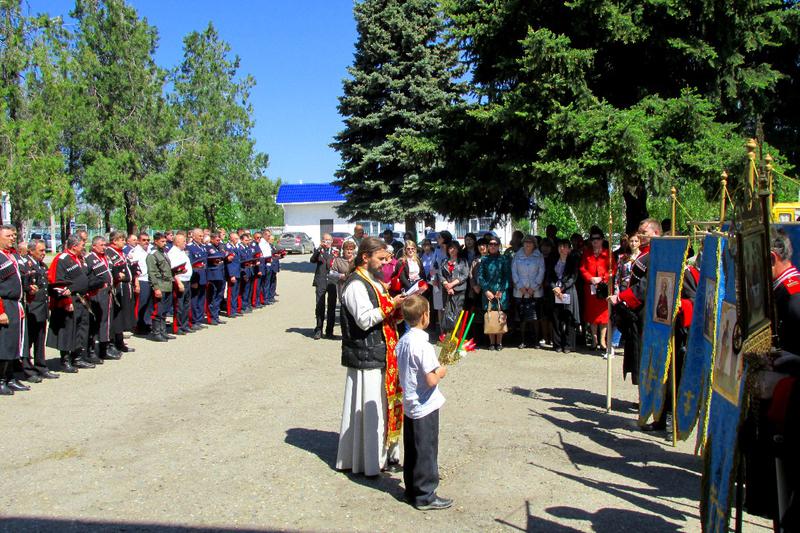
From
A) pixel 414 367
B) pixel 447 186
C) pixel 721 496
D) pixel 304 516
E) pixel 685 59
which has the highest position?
pixel 685 59

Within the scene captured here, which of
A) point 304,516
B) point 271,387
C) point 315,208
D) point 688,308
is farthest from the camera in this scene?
point 315,208

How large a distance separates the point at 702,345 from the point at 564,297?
6057 millimetres

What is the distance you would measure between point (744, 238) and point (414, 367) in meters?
2.46

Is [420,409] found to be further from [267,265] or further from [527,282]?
[267,265]

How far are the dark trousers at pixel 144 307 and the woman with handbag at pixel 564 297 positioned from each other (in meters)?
7.59

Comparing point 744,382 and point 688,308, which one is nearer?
point 744,382

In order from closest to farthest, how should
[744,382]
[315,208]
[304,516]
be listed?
[744,382] < [304,516] < [315,208]

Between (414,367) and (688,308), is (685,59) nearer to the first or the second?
(688,308)

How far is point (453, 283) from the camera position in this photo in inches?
501

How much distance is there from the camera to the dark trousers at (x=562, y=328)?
12.3 metres

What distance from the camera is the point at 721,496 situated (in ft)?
12.6

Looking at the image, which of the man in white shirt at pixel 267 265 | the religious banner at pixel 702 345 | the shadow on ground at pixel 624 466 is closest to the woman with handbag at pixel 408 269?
the shadow on ground at pixel 624 466

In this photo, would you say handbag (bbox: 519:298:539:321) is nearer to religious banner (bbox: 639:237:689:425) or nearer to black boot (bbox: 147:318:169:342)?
religious banner (bbox: 639:237:689:425)

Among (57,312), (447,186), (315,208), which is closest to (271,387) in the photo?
(57,312)
